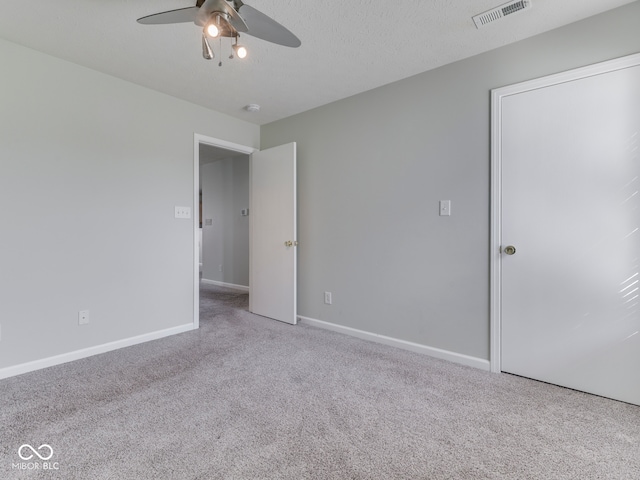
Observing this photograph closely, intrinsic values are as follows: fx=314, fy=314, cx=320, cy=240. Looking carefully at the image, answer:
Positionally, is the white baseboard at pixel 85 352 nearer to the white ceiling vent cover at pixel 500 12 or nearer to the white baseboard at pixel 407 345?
the white baseboard at pixel 407 345

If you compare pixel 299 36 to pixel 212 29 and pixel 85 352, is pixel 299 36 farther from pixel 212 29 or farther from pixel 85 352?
pixel 85 352

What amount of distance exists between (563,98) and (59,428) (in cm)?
361

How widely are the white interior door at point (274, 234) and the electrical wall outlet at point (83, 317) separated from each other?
1769 mm

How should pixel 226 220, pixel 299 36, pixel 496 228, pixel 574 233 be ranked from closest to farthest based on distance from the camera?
1. pixel 574 233
2. pixel 299 36
3. pixel 496 228
4. pixel 226 220

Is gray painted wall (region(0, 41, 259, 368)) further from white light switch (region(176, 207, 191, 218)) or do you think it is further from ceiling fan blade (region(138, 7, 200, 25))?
ceiling fan blade (region(138, 7, 200, 25))

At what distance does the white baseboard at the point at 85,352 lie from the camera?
2.29 m

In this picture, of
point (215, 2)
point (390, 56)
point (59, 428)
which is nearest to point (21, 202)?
point (59, 428)

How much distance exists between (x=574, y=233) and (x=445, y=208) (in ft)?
2.80

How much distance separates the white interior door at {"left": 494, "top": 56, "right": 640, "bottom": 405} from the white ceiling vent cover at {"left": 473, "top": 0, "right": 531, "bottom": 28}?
54cm

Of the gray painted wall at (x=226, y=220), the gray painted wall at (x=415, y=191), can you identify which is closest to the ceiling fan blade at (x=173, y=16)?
the gray painted wall at (x=415, y=191)

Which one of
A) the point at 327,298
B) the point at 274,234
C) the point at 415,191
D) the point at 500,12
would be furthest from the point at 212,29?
the point at 327,298

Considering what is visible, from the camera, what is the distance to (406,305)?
283cm

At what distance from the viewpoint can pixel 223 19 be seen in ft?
5.01

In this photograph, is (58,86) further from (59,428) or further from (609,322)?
(609,322)
